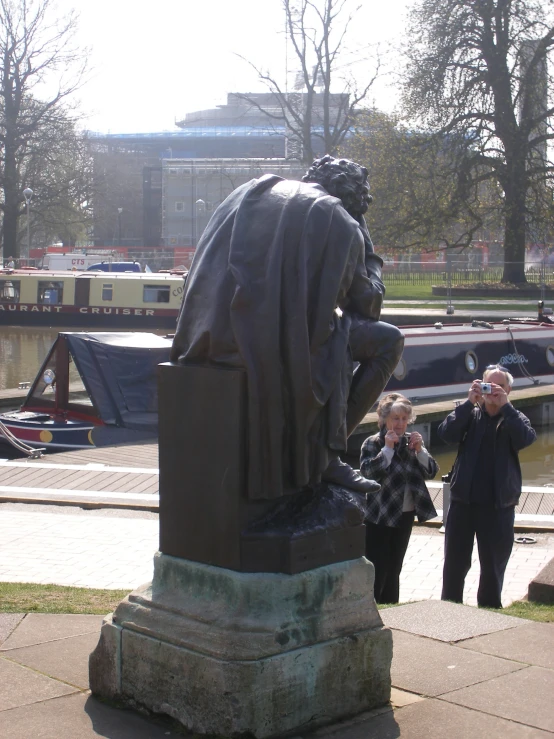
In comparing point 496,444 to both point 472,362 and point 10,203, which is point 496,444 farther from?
point 10,203

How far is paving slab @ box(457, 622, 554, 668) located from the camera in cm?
462

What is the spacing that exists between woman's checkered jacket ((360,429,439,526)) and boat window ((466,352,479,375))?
13.3 meters

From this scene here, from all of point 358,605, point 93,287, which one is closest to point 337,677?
point 358,605

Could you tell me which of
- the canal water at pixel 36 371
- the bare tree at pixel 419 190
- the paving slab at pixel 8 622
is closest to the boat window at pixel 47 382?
the canal water at pixel 36 371

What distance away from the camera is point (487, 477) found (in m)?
6.34

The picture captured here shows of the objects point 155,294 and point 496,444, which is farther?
point 155,294

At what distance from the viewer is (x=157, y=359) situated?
1650cm

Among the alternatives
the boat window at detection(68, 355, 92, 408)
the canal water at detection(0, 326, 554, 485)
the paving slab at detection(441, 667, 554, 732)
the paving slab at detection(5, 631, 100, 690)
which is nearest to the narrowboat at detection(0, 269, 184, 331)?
the canal water at detection(0, 326, 554, 485)

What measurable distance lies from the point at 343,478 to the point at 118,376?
40.3 feet

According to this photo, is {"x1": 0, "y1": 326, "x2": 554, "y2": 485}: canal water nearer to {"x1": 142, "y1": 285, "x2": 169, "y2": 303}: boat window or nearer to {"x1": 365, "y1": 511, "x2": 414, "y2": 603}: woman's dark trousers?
{"x1": 142, "y1": 285, "x2": 169, "y2": 303}: boat window

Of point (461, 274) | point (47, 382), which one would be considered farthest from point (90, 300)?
point (47, 382)

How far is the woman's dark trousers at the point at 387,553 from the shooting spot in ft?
21.3

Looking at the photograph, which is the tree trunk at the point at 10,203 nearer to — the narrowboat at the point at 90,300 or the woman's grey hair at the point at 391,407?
the narrowboat at the point at 90,300

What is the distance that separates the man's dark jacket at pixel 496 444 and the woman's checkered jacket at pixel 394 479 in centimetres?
20
